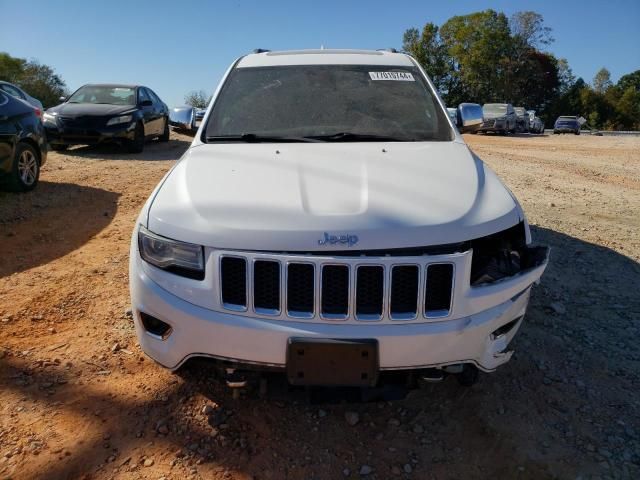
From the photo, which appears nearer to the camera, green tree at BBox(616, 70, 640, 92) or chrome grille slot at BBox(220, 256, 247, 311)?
chrome grille slot at BBox(220, 256, 247, 311)

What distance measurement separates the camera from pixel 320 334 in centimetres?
200

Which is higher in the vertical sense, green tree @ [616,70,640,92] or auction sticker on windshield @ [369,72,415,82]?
green tree @ [616,70,640,92]

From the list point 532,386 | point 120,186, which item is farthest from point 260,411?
point 120,186

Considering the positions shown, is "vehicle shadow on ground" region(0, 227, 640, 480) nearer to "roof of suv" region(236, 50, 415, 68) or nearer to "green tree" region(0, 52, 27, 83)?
"roof of suv" region(236, 50, 415, 68)

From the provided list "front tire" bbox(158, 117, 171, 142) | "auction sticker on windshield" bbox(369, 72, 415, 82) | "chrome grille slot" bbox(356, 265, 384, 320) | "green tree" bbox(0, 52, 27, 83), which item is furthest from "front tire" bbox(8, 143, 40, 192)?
"green tree" bbox(0, 52, 27, 83)

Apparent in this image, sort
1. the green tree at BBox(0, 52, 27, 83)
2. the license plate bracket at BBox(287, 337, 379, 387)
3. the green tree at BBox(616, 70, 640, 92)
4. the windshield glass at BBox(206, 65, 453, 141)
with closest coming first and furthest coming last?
the license plate bracket at BBox(287, 337, 379, 387) < the windshield glass at BBox(206, 65, 453, 141) < the green tree at BBox(0, 52, 27, 83) < the green tree at BBox(616, 70, 640, 92)

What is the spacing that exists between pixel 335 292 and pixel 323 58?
2.41 meters

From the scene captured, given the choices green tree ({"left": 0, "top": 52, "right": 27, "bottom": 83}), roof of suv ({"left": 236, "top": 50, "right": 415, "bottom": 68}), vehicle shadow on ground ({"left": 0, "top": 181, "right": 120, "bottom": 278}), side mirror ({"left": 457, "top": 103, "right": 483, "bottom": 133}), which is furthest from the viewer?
green tree ({"left": 0, "top": 52, "right": 27, "bottom": 83})

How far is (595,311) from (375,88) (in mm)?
2251

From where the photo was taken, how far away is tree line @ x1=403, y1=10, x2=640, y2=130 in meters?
49.9

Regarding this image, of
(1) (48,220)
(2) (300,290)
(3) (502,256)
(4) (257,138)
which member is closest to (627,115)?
(1) (48,220)

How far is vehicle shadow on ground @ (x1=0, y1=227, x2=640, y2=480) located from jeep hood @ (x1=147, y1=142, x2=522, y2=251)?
0.67m

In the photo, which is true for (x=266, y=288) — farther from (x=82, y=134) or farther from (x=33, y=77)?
(x=33, y=77)

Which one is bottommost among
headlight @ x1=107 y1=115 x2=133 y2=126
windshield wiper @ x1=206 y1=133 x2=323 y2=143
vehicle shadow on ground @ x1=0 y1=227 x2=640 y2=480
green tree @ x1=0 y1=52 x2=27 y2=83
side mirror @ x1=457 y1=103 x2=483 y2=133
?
vehicle shadow on ground @ x1=0 y1=227 x2=640 y2=480
